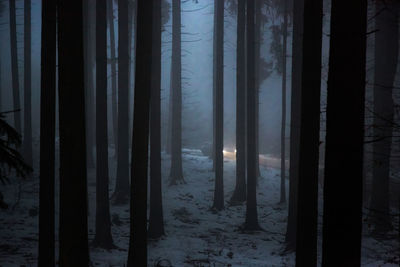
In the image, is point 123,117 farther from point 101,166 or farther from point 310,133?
point 310,133

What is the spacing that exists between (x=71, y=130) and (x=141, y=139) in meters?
2.76

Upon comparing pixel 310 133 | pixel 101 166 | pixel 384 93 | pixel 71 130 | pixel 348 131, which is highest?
pixel 384 93

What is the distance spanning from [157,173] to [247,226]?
4.62 metres

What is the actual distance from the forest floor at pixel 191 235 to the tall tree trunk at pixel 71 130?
423 cm

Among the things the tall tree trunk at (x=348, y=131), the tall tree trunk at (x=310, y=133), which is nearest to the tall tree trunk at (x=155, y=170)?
the tall tree trunk at (x=310, y=133)

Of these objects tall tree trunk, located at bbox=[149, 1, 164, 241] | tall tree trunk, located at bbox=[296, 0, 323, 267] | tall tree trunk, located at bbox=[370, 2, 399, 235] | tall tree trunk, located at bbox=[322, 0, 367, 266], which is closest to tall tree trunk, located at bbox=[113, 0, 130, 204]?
tall tree trunk, located at bbox=[149, 1, 164, 241]

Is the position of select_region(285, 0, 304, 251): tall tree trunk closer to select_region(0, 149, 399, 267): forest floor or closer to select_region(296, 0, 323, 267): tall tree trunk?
select_region(0, 149, 399, 267): forest floor

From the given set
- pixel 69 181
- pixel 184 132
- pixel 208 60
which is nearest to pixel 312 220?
pixel 69 181

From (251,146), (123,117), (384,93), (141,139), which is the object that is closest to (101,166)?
(141,139)

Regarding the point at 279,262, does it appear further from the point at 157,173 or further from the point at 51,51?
the point at 51,51

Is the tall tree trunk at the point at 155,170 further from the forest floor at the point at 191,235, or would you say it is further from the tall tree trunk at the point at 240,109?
the tall tree trunk at the point at 240,109

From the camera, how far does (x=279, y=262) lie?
1052 cm

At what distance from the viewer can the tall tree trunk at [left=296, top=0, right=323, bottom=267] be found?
649 cm

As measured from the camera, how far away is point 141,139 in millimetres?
8109
